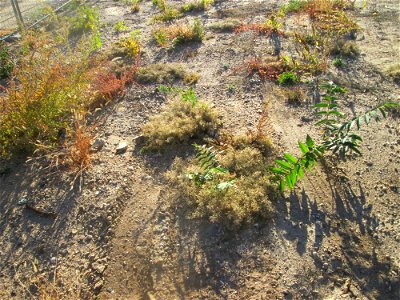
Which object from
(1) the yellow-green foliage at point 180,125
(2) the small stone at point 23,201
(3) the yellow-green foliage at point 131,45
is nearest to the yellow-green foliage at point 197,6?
(3) the yellow-green foliage at point 131,45

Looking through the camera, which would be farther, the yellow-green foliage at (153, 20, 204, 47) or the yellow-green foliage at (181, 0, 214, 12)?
the yellow-green foliage at (181, 0, 214, 12)

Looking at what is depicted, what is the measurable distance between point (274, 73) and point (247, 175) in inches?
106

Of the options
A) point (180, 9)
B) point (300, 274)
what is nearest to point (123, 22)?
point (180, 9)

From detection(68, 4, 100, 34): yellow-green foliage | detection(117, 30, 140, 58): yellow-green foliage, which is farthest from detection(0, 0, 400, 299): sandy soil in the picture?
detection(68, 4, 100, 34): yellow-green foliage

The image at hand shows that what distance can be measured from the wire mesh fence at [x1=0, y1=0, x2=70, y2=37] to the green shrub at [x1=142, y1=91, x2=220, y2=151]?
5.37 m

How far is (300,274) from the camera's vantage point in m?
3.06

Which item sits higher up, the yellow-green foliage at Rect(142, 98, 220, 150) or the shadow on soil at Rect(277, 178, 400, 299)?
the yellow-green foliage at Rect(142, 98, 220, 150)

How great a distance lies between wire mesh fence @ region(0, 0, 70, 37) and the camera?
8810 millimetres

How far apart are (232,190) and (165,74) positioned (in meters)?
3.23

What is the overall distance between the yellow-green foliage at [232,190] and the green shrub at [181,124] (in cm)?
44

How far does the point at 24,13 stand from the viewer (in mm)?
10008

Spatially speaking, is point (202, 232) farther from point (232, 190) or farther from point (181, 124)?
point (181, 124)

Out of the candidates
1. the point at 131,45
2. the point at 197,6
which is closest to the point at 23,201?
the point at 131,45

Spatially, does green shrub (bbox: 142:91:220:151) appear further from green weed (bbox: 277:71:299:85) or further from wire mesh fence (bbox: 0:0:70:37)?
wire mesh fence (bbox: 0:0:70:37)
